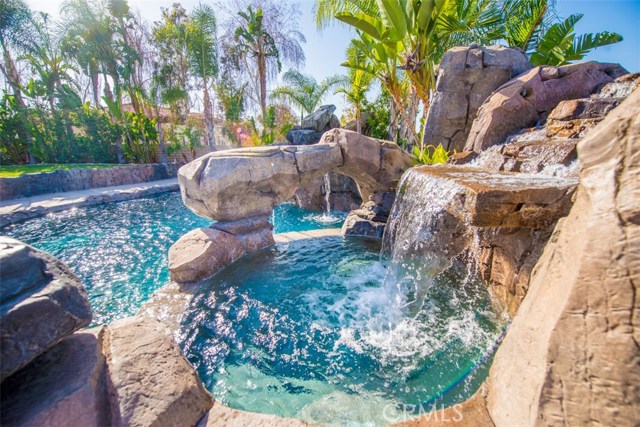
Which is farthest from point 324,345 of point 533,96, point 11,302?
point 533,96

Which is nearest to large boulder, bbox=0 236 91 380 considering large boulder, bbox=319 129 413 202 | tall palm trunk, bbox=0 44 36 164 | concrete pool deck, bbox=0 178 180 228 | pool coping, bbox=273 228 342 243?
pool coping, bbox=273 228 342 243

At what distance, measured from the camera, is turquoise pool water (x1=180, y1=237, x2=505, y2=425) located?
2406 mm

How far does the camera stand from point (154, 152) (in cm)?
1833

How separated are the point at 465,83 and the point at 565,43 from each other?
14.1 ft

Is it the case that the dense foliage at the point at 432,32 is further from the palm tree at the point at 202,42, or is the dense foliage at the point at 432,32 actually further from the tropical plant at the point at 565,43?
the palm tree at the point at 202,42

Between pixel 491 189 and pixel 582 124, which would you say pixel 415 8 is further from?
pixel 491 189

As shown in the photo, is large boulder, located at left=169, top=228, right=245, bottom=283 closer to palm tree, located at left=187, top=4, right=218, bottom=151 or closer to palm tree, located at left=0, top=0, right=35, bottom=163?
palm tree, located at left=187, top=4, right=218, bottom=151

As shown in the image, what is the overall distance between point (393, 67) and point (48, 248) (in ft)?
33.0

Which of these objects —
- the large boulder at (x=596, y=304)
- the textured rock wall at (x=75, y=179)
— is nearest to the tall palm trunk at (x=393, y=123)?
the large boulder at (x=596, y=304)

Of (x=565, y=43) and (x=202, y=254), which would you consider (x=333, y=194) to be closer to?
(x=202, y=254)

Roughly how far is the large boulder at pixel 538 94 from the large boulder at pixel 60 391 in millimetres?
6179

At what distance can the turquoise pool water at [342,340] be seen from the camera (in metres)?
2.41

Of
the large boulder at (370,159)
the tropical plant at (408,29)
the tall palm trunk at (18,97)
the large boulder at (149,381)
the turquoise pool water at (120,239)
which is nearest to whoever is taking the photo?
the large boulder at (149,381)

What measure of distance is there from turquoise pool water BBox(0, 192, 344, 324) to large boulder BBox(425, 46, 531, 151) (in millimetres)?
4390
